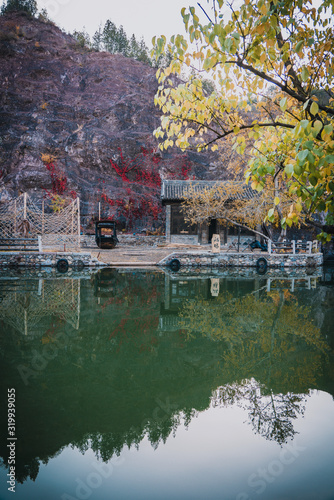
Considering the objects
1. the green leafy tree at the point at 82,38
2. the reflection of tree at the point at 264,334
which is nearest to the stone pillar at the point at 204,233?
the reflection of tree at the point at 264,334

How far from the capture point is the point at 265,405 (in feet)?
13.6

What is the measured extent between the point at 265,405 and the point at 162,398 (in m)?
1.29

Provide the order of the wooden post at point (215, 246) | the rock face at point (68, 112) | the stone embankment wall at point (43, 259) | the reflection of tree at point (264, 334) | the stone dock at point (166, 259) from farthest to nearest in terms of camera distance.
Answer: the rock face at point (68, 112), the wooden post at point (215, 246), the stone dock at point (166, 259), the stone embankment wall at point (43, 259), the reflection of tree at point (264, 334)

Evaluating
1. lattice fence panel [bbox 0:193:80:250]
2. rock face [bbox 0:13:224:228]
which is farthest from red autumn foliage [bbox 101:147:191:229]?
lattice fence panel [bbox 0:193:80:250]

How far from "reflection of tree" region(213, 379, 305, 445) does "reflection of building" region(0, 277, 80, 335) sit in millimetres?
3839

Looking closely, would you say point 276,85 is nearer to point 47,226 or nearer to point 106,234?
point 47,226

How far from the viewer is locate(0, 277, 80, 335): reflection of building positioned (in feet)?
24.5

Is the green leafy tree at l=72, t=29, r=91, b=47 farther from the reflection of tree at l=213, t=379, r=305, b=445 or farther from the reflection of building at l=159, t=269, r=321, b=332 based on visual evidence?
the reflection of tree at l=213, t=379, r=305, b=445

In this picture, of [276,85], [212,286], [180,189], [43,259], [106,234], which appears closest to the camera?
[276,85]

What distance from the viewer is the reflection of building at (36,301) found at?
24.5 feet

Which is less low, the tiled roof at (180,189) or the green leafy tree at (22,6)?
the green leafy tree at (22,6)

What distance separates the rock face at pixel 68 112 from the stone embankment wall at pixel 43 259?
1404 cm

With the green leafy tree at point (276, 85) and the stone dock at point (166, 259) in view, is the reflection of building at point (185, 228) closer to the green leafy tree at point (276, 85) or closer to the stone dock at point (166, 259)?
the stone dock at point (166, 259)

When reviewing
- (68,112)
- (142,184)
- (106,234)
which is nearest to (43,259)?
(106,234)
